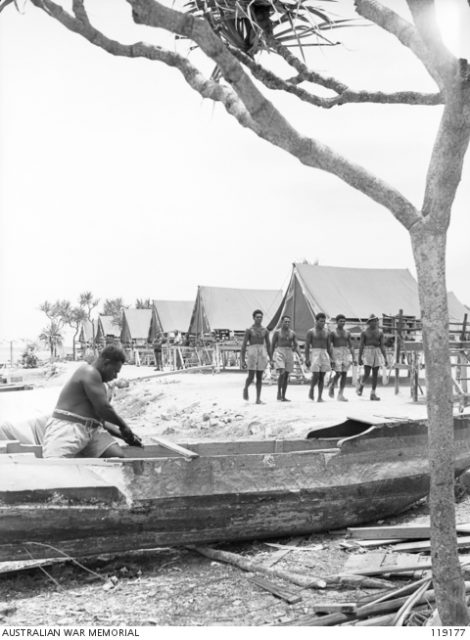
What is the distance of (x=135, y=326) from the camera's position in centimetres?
4150

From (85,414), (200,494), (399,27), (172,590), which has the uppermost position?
(399,27)

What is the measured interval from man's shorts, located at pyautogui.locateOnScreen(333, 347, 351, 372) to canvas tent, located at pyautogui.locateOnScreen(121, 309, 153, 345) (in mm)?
28738

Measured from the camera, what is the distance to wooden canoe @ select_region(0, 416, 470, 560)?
184 inches

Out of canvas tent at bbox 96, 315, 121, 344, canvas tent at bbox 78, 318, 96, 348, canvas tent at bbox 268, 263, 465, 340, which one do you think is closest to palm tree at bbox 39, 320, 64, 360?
canvas tent at bbox 78, 318, 96, 348

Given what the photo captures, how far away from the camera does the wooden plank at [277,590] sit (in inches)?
171

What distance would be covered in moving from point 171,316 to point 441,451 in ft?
104

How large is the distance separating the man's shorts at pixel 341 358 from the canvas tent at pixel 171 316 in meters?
21.5

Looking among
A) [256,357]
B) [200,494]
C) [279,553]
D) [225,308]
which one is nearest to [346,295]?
[225,308]

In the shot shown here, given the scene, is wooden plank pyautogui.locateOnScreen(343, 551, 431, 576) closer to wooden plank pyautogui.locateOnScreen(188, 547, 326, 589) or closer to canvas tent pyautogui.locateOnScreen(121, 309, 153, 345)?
wooden plank pyautogui.locateOnScreen(188, 547, 326, 589)

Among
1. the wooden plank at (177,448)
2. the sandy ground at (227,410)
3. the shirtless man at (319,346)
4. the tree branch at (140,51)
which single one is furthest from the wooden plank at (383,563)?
the shirtless man at (319,346)

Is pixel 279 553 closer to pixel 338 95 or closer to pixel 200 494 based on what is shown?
pixel 200 494

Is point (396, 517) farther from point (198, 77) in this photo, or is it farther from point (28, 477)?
point (198, 77)

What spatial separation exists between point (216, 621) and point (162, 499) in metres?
1.13

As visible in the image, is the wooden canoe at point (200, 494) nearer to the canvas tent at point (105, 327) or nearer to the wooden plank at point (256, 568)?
the wooden plank at point (256, 568)
